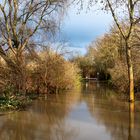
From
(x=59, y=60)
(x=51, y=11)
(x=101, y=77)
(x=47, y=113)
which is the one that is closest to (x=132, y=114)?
(x=47, y=113)

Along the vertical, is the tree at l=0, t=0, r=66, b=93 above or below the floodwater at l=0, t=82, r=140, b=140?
above

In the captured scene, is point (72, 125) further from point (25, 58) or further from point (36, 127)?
point (25, 58)

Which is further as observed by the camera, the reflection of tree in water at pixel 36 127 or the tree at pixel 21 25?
the tree at pixel 21 25

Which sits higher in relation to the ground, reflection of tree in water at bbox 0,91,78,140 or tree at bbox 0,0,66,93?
tree at bbox 0,0,66,93

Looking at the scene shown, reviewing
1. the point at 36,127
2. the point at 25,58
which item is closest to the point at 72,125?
the point at 36,127

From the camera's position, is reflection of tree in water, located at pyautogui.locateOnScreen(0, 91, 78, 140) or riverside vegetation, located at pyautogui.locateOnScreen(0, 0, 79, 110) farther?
riverside vegetation, located at pyautogui.locateOnScreen(0, 0, 79, 110)

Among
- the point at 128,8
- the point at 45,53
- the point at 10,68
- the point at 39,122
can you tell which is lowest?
the point at 39,122

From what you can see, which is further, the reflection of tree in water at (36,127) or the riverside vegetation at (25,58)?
the riverside vegetation at (25,58)

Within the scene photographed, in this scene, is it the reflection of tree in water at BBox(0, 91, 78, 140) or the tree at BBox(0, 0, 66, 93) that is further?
the tree at BBox(0, 0, 66, 93)

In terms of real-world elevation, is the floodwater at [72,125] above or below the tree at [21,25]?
below

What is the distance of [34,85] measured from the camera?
30609mm

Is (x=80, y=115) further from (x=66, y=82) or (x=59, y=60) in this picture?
(x=66, y=82)

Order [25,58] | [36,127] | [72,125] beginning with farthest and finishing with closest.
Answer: [25,58] → [72,125] → [36,127]

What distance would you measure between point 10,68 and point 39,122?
8.31 m
